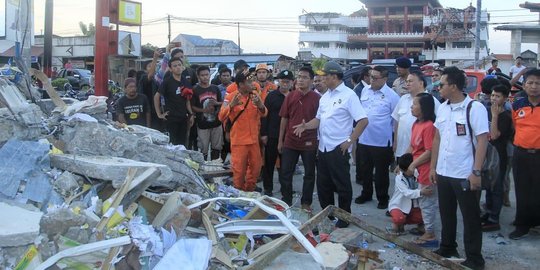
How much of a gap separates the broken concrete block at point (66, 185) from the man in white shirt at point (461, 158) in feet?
10.9

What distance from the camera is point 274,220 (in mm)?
4496

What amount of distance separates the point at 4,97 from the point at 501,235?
550cm

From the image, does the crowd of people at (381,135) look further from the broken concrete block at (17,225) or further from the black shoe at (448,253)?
the broken concrete block at (17,225)

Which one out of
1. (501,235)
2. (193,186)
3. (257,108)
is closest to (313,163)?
(257,108)

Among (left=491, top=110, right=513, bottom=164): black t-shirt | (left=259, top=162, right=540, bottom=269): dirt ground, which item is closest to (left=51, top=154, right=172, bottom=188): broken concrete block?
(left=259, top=162, right=540, bottom=269): dirt ground

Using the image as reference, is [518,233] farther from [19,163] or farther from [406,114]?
[19,163]

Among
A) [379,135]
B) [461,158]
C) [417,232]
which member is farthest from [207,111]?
[461,158]

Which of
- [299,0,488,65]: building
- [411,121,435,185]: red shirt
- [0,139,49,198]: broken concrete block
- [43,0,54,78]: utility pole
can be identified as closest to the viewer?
[0,139,49,198]: broken concrete block

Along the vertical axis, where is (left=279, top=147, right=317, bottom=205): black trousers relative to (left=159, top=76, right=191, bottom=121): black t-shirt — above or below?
below

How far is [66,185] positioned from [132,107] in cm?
351

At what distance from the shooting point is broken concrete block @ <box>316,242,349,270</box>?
407cm

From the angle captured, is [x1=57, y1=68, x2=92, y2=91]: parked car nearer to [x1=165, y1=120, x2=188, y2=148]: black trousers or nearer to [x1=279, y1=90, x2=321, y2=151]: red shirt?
[x1=165, y1=120, x2=188, y2=148]: black trousers

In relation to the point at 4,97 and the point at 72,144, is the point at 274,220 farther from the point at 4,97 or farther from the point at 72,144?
the point at 4,97

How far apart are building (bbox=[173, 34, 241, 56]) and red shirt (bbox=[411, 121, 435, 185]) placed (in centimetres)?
6127
